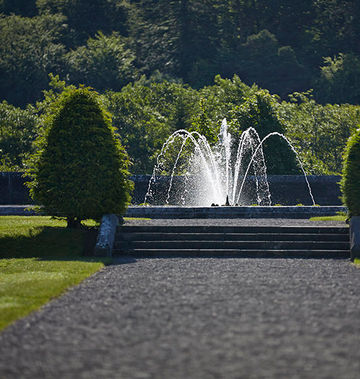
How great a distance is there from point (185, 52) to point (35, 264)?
5292 cm

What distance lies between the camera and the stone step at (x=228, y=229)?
18.4 meters

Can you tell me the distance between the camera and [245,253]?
17.2 m

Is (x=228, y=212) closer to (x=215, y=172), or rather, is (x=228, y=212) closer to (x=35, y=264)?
(x=35, y=264)

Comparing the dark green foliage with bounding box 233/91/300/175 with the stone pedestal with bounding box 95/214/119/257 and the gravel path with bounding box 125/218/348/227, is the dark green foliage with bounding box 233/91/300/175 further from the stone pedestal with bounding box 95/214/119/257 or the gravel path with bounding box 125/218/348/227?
the stone pedestal with bounding box 95/214/119/257

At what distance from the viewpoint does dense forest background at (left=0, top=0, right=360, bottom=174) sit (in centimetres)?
5256

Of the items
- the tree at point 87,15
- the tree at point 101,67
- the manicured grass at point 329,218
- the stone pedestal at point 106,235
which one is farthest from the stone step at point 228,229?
the tree at point 87,15

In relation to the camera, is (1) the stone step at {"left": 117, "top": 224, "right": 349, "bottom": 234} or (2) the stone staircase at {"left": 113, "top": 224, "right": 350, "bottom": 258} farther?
(1) the stone step at {"left": 117, "top": 224, "right": 349, "bottom": 234}

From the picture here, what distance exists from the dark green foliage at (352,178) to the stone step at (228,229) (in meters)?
0.66

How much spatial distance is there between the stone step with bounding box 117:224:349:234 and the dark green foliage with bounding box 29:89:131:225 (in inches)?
28.9

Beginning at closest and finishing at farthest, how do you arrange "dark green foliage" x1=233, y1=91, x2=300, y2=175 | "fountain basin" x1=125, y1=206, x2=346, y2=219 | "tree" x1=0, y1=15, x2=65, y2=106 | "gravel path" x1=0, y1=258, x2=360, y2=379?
"gravel path" x1=0, y1=258, x2=360, y2=379, "fountain basin" x1=125, y1=206, x2=346, y2=219, "dark green foliage" x1=233, y1=91, x2=300, y2=175, "tree" x1=0, y1=15, x2=65, y2=106

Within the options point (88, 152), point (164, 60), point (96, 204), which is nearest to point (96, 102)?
point (88, 152)

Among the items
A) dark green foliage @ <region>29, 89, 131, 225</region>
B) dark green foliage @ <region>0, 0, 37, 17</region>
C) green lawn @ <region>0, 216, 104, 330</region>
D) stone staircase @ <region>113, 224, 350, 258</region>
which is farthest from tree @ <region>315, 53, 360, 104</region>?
dark green foliage @ <region>29, 89, 131, 225</region>

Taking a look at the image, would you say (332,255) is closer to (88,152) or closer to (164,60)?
(88,152)

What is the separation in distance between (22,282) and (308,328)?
19.2 feet
